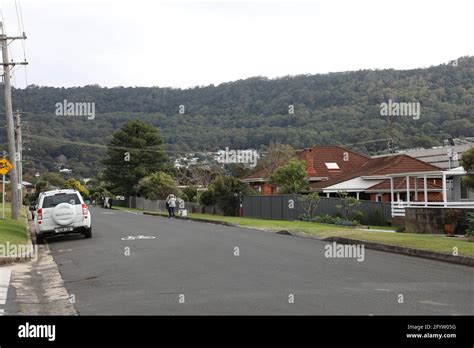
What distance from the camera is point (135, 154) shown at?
85.4 m

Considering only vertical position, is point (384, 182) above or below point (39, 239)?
above

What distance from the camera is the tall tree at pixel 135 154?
281 feet

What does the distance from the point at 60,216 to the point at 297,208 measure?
21.9 meters

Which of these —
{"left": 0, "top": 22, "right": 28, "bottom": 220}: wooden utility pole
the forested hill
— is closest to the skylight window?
the forested hill

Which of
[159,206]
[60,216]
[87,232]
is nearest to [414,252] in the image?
[87,232]

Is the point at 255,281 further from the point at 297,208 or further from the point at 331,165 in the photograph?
the point at 331,165

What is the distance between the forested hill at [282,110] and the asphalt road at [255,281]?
55303 mm

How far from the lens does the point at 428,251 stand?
16141 millimetres

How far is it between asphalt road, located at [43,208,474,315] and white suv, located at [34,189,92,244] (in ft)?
10.9

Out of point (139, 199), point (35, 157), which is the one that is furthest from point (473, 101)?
point (35, 157)

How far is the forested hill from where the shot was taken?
2830 inches

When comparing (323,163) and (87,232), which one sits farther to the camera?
(323,163)

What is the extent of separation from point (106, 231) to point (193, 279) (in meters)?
15.5

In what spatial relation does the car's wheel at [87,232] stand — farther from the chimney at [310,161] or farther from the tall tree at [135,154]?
the tall tree at [135,154]
